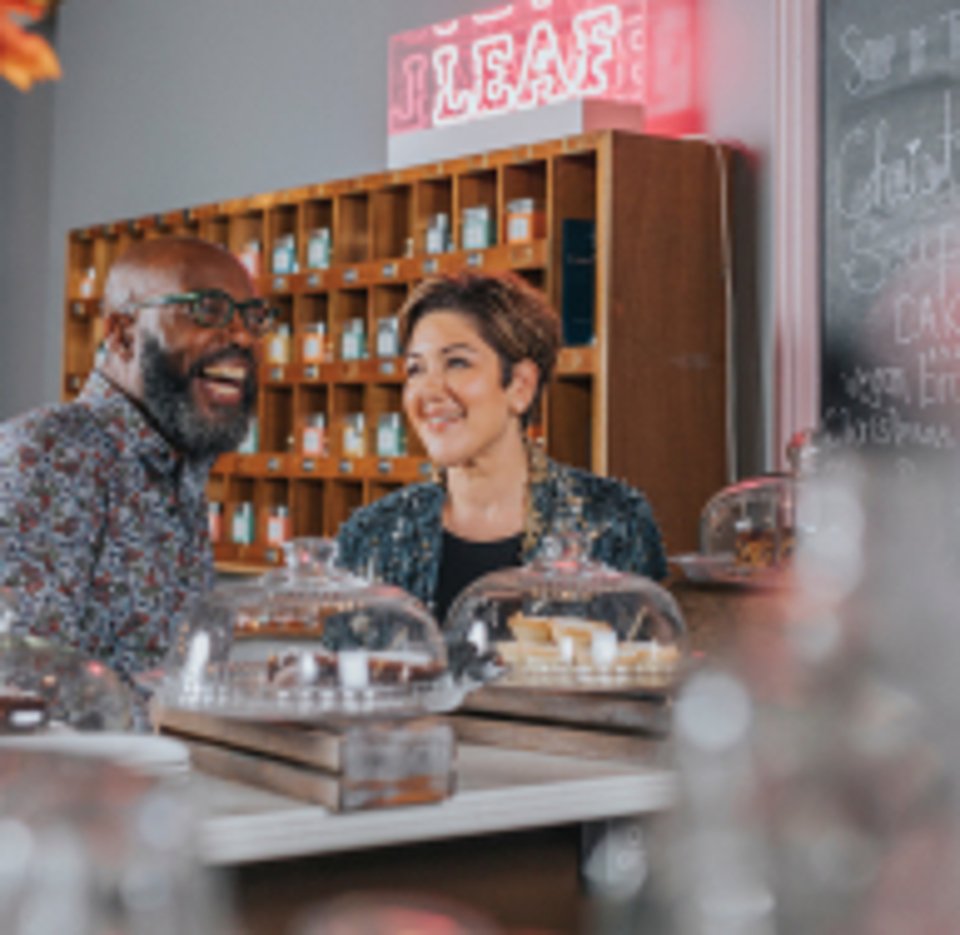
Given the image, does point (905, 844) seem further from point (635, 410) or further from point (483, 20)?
point (483, 20)

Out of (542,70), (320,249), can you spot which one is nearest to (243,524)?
(320,249)

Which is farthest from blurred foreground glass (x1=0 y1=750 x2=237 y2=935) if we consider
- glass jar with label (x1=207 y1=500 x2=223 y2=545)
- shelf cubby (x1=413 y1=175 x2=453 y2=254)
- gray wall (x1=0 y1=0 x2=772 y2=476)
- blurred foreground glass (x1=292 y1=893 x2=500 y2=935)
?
glass jar with label (x1=207 y1=500 x2=223 y2=545)

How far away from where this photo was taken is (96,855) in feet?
1.46

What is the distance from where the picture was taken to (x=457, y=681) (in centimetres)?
161

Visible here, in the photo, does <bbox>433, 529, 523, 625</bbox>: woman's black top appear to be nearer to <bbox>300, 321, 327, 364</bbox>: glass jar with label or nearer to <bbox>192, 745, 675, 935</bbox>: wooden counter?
<bbox>192, 745, 675, 935</bbox>: wooden counter

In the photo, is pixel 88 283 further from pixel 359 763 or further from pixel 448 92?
pixel 359 763

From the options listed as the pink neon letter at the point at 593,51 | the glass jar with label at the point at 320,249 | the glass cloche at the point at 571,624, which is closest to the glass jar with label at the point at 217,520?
the glass jar with label at the point at 320,249

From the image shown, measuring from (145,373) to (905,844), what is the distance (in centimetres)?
201

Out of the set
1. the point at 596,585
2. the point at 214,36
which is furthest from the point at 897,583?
the point at 214,36

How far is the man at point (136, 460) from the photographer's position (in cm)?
215

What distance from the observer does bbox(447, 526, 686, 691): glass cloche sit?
163cm

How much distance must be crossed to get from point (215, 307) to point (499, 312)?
21.4 inches

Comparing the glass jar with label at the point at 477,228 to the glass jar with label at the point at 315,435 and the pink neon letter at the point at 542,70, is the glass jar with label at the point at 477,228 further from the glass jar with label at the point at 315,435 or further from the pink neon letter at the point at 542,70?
the glass jar with label at the point at 315,435

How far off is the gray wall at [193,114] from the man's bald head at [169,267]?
223cm
